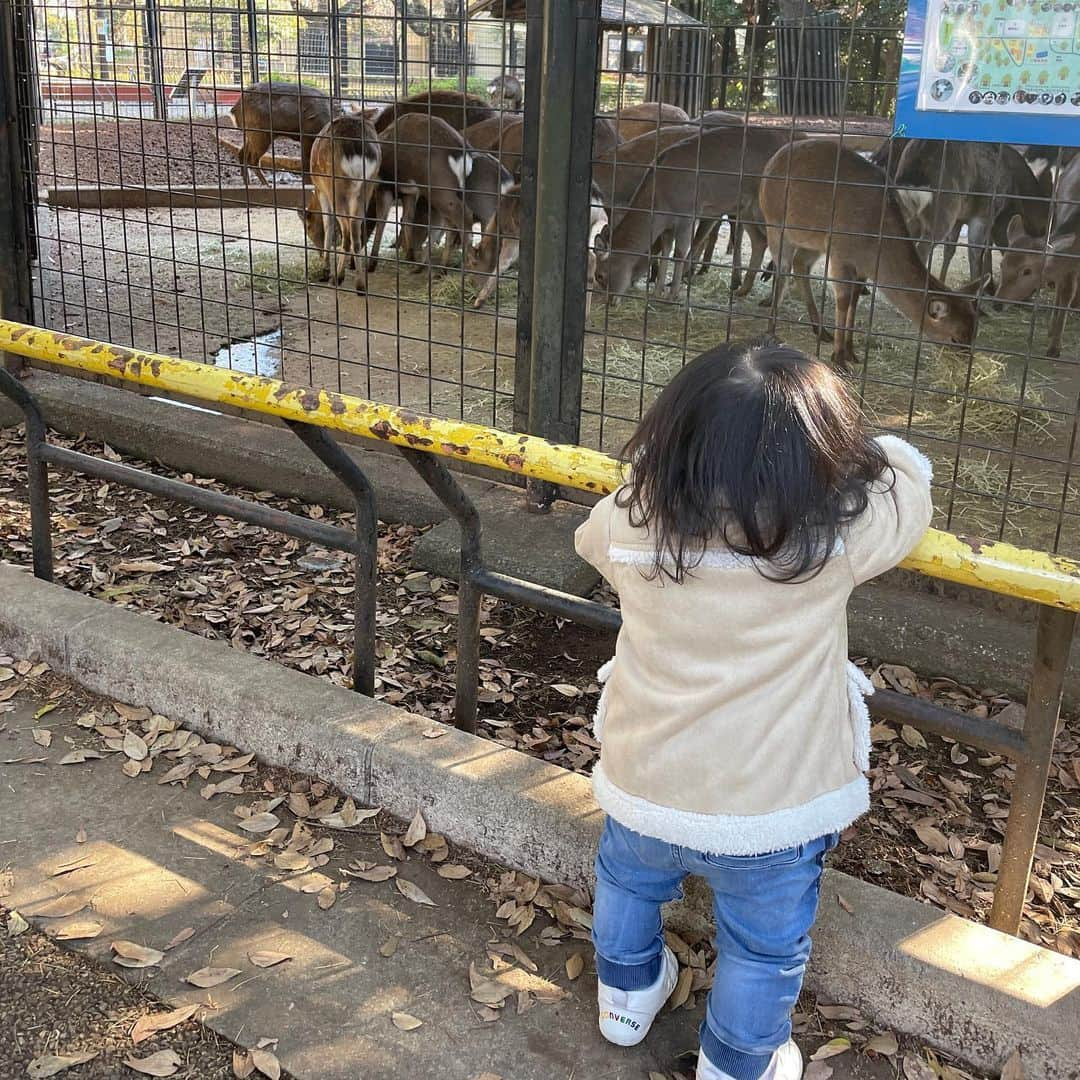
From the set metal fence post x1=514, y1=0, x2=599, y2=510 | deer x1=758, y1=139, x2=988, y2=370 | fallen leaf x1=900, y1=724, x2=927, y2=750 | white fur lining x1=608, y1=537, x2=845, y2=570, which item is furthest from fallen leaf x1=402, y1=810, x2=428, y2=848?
deer x1=758, y1=139, x2=988, y2=370

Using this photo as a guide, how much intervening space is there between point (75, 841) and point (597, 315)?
292 inches

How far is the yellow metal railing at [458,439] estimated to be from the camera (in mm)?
2457

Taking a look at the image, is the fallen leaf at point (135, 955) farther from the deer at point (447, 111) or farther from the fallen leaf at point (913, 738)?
the deer at point (447, 111)

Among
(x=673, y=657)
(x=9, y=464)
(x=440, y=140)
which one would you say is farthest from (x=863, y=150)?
(x=673, y=657)

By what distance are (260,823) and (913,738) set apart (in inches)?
85.4

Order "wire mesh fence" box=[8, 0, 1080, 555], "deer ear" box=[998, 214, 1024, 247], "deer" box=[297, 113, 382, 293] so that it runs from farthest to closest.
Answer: "deer ear" box=[998, 214, 1024, 247], "deer" box=[297, 113, 382, 293], "wire mesh fence" box=[8, 0, 1080, 555]

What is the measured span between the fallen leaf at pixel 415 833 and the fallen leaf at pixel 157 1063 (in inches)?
31.9

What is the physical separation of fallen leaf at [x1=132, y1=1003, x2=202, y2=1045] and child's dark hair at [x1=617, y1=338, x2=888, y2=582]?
139cm

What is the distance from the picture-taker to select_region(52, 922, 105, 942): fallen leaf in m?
2.85

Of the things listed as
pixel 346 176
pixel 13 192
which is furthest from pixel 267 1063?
pixel 346 176

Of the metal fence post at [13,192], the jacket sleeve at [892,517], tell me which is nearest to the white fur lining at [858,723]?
the jacket sleeve at [892,517]

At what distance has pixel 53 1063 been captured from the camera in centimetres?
251

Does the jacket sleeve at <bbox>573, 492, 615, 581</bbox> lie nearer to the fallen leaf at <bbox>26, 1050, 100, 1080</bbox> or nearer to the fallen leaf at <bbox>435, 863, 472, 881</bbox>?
the fallen leaf at <bbox>435, 863, 472, 881</bbox>

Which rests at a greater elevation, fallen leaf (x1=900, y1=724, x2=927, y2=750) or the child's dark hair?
the child's dark hair
